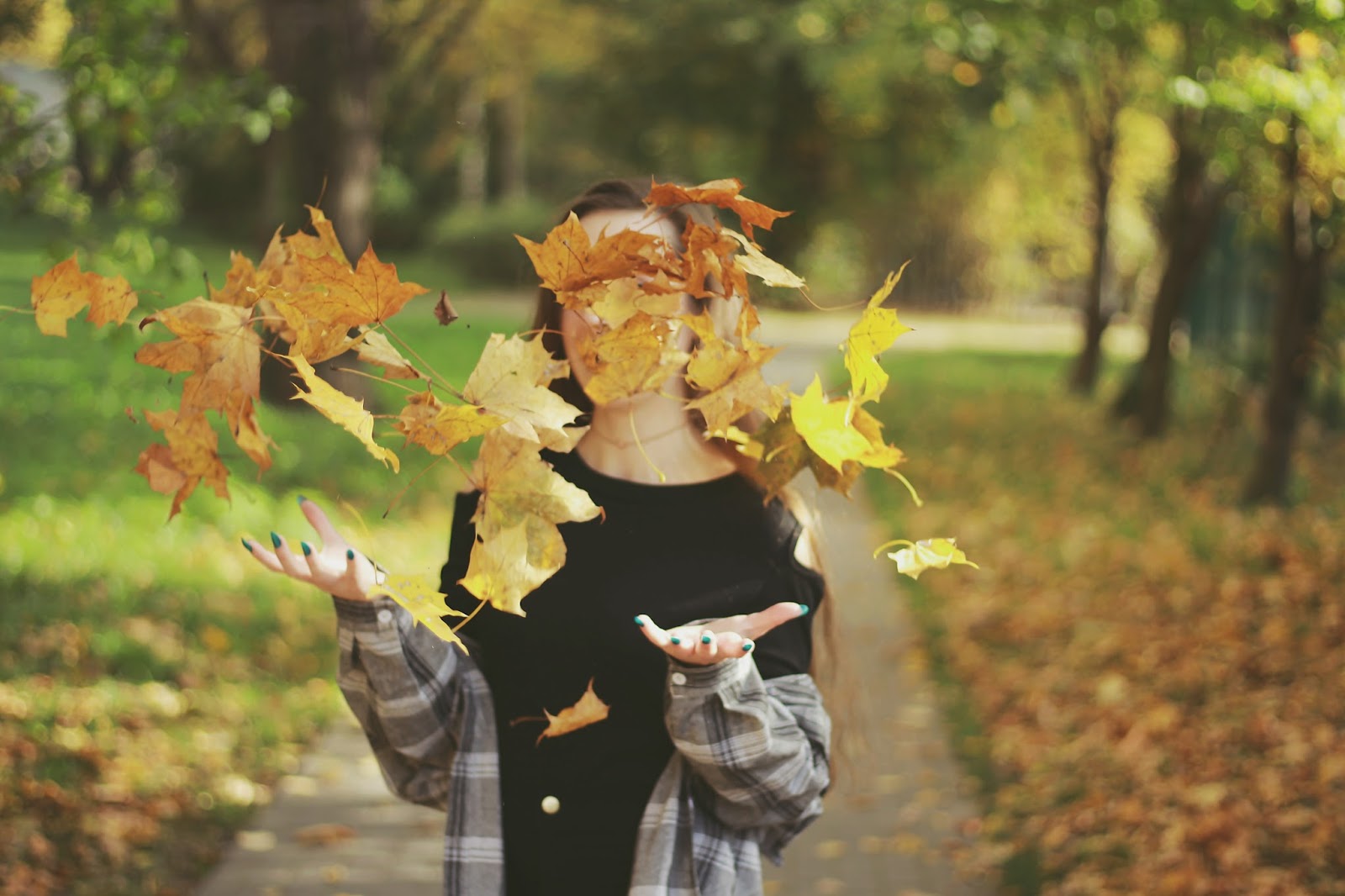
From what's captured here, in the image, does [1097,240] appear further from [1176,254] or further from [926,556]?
[926,556]

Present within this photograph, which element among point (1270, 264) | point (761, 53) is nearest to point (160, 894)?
point (1270, 264)

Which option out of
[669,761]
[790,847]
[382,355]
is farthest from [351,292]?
[790,847]

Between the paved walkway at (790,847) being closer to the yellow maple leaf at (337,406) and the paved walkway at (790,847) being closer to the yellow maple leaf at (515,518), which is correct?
the yellow maple leaf at (515,518)

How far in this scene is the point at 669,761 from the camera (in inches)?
82.5

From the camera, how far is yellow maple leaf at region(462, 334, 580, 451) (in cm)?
155

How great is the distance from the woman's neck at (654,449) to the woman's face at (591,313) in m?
0.10

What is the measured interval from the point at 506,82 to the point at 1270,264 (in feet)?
68.1

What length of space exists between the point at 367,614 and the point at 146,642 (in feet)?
14.7

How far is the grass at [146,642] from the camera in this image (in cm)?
426

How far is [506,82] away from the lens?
99.5 feet

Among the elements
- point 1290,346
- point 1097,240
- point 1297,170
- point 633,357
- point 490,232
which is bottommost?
point 633,357

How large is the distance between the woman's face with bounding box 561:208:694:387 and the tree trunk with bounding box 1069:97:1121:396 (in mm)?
14346

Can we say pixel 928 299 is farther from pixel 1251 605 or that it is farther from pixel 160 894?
pixel 160 894

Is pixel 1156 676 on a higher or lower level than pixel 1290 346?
lower
